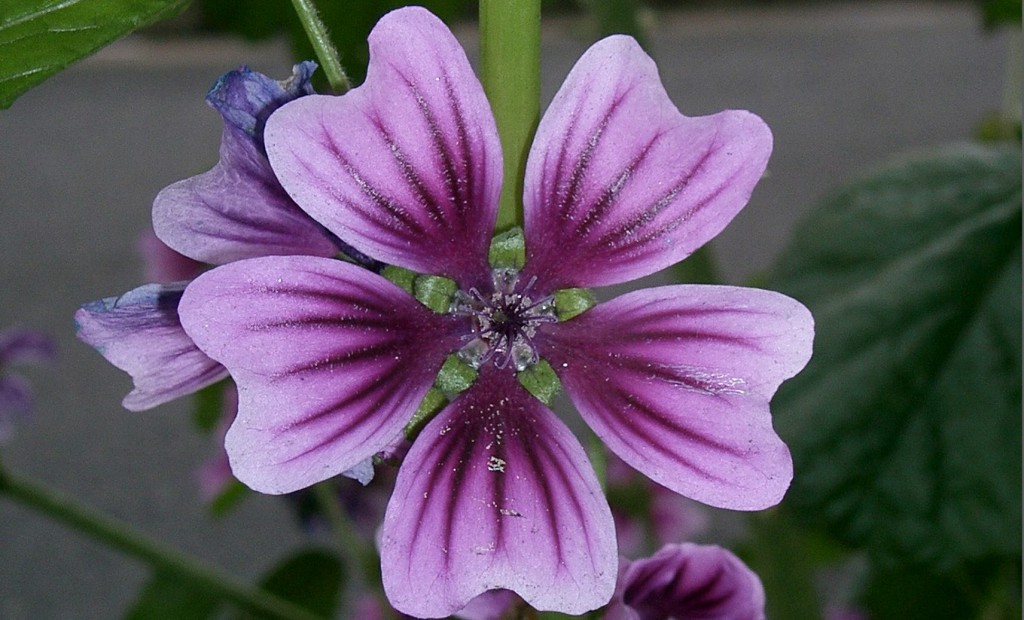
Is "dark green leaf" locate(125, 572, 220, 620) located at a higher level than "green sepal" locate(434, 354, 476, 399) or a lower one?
lower

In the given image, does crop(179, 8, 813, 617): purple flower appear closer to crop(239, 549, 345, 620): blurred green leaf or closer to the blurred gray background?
the blurred gray background

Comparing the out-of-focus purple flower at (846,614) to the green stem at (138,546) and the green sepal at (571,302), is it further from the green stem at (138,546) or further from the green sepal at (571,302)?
the green sepal at (571,302)

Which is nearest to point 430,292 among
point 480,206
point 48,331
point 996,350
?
point 480,206

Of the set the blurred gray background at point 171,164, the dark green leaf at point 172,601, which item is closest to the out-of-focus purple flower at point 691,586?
the blurred gray background at point 171,164

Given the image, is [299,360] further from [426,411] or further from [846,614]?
[846,614]

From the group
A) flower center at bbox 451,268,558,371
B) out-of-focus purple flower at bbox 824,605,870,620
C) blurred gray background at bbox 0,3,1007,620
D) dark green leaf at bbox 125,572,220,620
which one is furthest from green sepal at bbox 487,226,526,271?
out-of-focus purple flower at bbox 824,605,870,620
